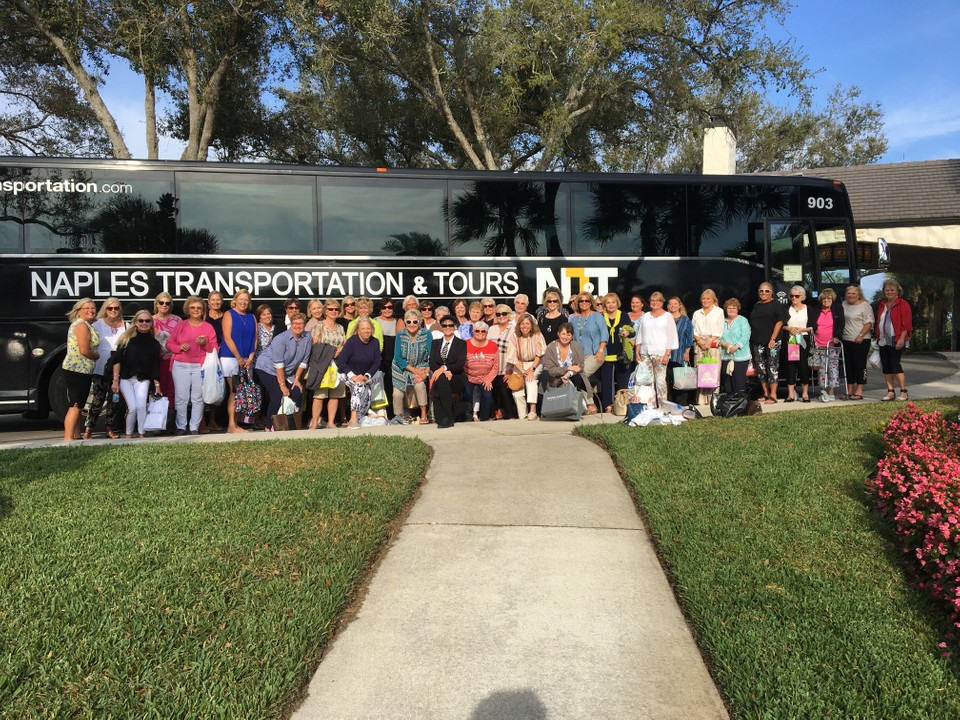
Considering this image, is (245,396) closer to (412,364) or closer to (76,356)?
(76,356)

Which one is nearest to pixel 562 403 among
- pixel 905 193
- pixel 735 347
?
pixel 735 347

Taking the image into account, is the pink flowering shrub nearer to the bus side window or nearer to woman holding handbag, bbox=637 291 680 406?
woman holding handbag, bbox=637 291 680 406

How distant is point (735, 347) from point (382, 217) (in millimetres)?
5351

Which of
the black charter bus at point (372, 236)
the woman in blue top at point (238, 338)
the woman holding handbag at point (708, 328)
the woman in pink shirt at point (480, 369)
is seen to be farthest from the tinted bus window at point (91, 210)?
the woman holding handbag at point (708, 328)

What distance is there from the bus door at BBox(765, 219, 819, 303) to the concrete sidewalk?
24.4ft

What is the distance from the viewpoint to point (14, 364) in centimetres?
977

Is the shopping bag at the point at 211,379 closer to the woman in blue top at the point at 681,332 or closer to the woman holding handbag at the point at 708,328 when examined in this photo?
the woman in blue top at the point at 681,332

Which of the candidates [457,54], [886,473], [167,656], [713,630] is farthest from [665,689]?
[457,54]

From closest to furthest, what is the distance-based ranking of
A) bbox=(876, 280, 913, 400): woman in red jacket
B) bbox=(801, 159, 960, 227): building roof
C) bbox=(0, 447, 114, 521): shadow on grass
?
1. bbox=(0, 447, 114, 521): shadow on grass
2. bbox=(876, 280, 913, 400): woman in red jacket
3. bbox=(801, 159, 960, 227): building roof

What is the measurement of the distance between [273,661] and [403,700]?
0.62m

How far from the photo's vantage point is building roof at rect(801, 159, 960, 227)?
2325cm

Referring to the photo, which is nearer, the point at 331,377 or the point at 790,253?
the point at 331,377

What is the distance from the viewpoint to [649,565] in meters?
4.57

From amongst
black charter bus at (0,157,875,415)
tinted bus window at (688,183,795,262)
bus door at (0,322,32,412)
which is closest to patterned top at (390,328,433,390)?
black charter bus at (0,157,875,415)
